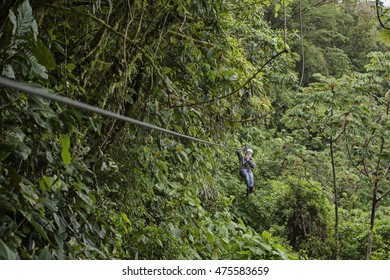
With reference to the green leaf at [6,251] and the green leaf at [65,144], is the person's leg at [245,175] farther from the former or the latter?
the green leaf at [6,251]

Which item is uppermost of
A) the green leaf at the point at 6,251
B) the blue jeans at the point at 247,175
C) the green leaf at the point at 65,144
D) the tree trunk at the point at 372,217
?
the green leaf at the point at 65,144

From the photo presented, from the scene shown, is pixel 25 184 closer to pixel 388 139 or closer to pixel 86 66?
pixel 86 66

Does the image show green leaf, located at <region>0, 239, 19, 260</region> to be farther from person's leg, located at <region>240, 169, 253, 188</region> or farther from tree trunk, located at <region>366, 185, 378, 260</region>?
person's leg, located at <region>240, 169, 253, 188</region>

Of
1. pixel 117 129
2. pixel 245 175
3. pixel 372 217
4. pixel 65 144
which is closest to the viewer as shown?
pixel 65 144

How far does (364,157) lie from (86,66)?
2.76 m

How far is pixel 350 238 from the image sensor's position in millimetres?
4098

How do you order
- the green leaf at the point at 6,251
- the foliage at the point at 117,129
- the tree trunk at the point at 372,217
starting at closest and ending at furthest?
the green leaf at the point at 6,251
the foliage at the point at 117,129
the tree trunk at the point at 372,217

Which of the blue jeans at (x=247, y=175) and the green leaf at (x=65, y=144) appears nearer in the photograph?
the green leaf at (x=65, y=144)

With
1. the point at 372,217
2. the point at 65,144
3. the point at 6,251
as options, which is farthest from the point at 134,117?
the point at 372,217

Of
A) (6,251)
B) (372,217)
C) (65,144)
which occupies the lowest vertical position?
(372,217)

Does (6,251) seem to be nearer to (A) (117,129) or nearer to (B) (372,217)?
(A) (117,129)

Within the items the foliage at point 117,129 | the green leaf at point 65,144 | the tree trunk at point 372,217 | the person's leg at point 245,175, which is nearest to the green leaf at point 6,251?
the foliage at point 117,129
